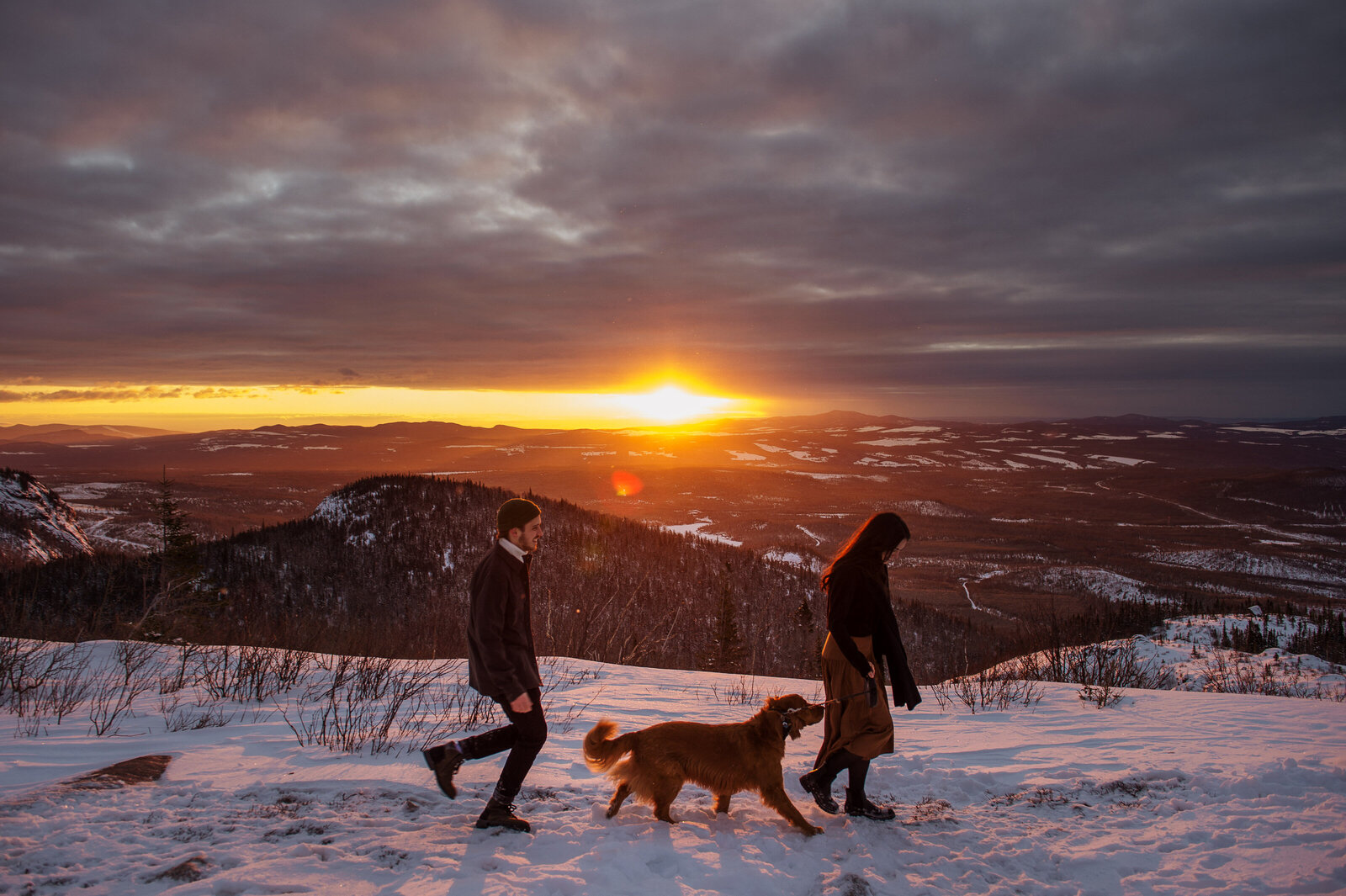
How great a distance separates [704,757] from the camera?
447 cm

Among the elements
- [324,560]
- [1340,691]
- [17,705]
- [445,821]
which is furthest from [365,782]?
[324,560]

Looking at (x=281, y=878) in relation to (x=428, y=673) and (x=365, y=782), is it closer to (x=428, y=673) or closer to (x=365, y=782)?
(x=365, y=782)

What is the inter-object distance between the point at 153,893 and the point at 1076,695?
11126 mm

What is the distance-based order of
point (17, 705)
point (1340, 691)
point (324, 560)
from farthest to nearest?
point (324, 560)
point (1340, 691)
point (17, 705)

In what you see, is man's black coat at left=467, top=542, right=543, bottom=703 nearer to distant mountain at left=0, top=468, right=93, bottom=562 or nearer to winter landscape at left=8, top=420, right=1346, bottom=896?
winter landscape at left=8, top=420, right=1346, bottom=896

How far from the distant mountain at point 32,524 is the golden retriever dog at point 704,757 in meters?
49.1

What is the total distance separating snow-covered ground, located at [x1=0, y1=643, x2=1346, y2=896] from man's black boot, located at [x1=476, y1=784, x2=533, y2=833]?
0.07 meters

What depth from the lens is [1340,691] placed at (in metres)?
10.9

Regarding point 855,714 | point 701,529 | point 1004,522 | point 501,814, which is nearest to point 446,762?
point 501,814

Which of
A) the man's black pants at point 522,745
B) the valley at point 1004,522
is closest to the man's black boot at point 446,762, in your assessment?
the man's black pants at point 522,745

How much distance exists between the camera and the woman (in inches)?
185

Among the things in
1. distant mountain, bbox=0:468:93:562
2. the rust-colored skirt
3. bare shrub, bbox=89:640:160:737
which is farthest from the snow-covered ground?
distant mountain, bbox=0:468:93:562

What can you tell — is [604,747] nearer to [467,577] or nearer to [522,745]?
[522,745]

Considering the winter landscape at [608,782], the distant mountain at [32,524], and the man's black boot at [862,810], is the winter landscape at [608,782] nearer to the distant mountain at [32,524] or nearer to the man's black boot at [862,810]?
the man's black boot at [862,810]
